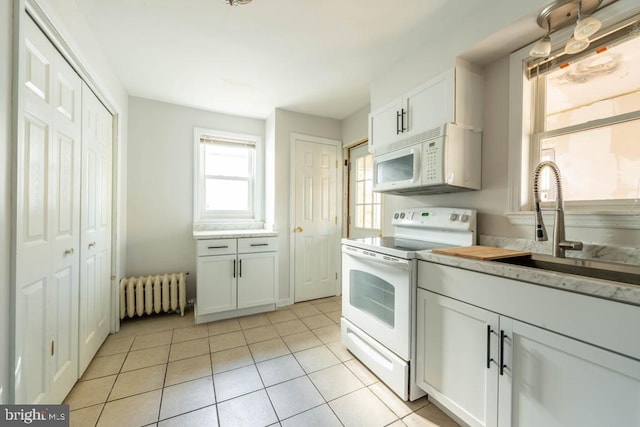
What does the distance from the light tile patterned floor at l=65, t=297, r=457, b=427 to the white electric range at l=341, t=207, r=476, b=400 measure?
0.51ft

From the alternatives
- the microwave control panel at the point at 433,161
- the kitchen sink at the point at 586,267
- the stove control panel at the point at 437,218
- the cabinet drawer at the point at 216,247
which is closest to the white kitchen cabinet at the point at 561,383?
the kitchen sink at the point at 586,267

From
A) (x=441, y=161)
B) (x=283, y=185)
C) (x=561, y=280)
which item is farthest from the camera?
(x=283, y=185)

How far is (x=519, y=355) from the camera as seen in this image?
1.00 m

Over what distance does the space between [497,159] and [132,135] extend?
11.7 ft

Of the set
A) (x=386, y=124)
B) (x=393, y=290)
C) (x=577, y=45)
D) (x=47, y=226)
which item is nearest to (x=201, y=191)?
(x=47, y=226)

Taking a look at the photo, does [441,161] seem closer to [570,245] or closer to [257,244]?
[570,245]

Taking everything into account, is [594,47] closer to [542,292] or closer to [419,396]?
[542,292]

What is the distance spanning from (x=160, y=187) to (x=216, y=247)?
1073 mm

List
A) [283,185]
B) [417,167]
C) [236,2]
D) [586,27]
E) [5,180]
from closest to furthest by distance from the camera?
[5,180] < [586,27] < [236,2] < [417,167] < [283,185]

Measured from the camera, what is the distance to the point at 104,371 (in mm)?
1757

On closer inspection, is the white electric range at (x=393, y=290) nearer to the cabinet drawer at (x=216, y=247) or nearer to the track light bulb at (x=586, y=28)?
the track light bulb at (x=586, y=28)

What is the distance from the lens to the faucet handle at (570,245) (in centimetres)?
118

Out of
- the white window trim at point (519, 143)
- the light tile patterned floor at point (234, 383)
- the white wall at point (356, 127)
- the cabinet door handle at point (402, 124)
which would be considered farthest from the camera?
the white wall at point (356, 127)

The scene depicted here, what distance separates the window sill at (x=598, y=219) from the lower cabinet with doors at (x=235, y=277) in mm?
2401
